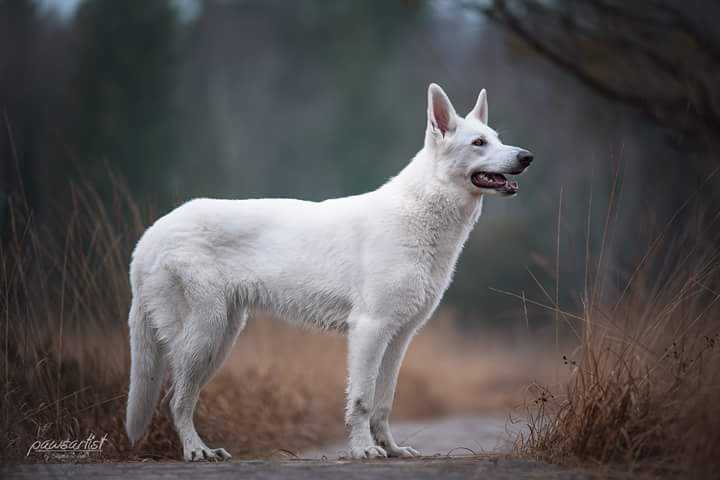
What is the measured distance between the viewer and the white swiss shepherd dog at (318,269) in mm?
5223

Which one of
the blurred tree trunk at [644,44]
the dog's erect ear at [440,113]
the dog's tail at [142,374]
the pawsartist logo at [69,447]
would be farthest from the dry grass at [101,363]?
the blurred tree trunk at [644,44]

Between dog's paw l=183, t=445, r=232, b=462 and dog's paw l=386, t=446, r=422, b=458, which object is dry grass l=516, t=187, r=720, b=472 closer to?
dog's paw l=386, t=446, r=422, b=458

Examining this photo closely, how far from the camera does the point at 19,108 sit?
1697 centimetres

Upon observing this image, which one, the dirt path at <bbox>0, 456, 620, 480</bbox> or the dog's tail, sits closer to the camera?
the dirt path at <bbox>0, 456, 620, 480</bbox>

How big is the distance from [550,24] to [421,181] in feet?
17.0

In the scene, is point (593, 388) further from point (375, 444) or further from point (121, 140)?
point (121, 140)

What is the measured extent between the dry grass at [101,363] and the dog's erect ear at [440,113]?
183 centimetres

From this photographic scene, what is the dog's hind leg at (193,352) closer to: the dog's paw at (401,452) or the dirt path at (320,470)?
the dirt path at (320,470)

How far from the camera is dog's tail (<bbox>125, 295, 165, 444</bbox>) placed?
5.30 metres

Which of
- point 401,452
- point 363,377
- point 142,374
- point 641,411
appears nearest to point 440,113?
point 363,377

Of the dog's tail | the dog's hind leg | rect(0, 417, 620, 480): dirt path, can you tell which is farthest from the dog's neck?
the dog's tail

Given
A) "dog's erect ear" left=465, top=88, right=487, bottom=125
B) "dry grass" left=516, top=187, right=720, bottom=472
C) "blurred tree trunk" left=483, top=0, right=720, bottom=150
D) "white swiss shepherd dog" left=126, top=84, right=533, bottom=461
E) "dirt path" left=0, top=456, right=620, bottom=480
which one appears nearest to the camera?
"dry grass" left=516, top=187, right=720, bottom=472

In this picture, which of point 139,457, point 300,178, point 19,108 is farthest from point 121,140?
point 139,457

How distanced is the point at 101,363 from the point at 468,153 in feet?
10.7
